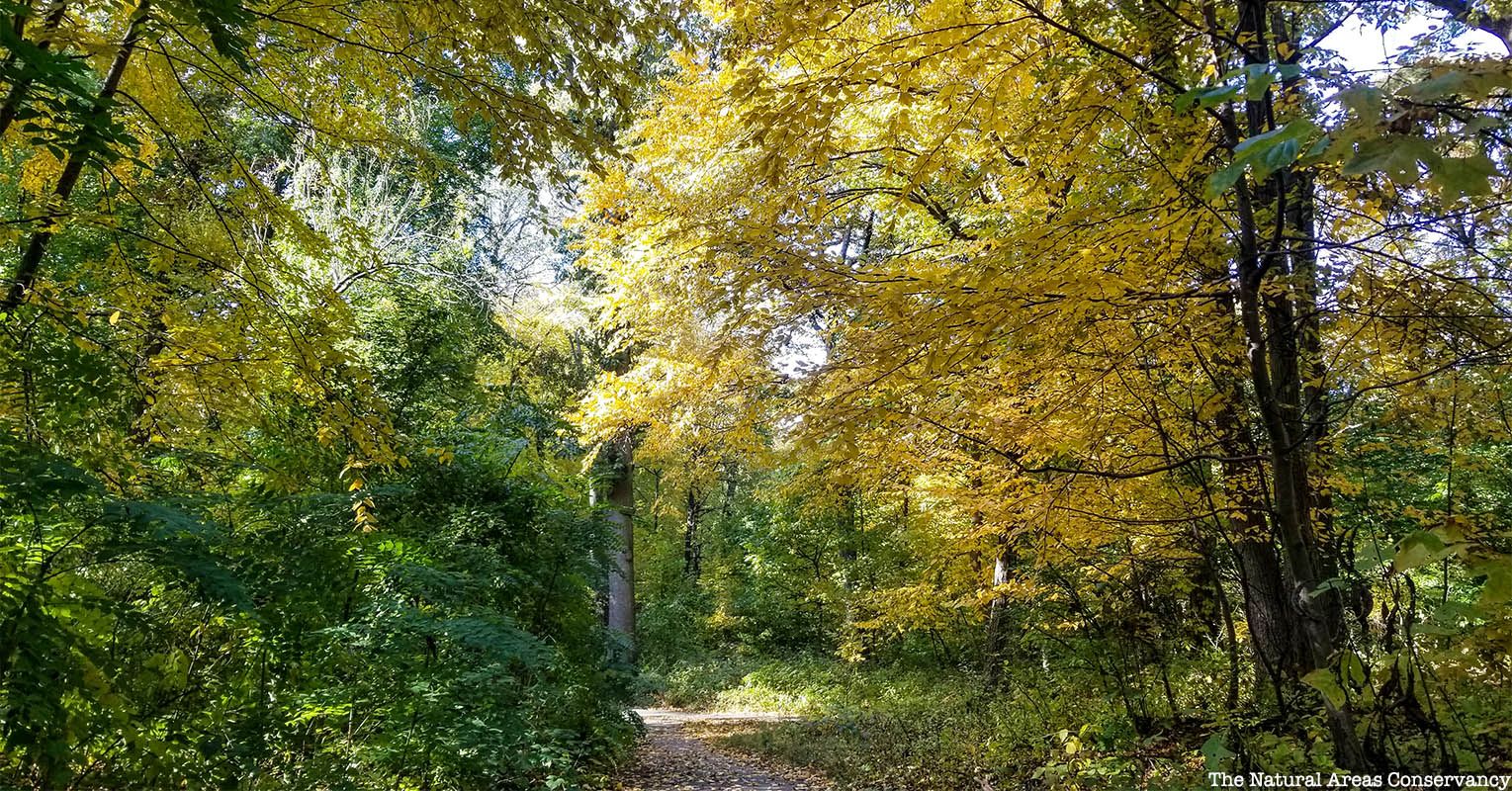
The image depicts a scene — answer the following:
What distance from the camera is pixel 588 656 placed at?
25.5 ft

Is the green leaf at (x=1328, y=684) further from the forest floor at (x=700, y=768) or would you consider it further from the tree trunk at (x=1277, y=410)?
the forest floor at (x=700, y=768)

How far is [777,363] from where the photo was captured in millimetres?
6379

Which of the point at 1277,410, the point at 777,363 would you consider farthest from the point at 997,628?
the point at 1277,410

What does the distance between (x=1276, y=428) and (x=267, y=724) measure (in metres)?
4.71

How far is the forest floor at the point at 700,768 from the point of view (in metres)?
7.81

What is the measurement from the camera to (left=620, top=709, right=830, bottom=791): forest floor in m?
7.81

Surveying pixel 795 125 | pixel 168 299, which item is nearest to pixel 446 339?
pixel 168 299

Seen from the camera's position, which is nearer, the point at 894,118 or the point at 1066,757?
the point at 894,118

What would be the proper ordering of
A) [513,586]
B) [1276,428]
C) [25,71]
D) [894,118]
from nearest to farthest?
[25,71], [1276,428], [894,118], [513,586]

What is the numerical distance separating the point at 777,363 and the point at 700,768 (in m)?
5.70

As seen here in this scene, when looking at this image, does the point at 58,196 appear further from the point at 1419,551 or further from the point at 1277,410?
the point at 1277,410

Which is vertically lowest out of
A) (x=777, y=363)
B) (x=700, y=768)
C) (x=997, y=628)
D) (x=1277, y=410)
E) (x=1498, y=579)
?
(x=700, y=768)

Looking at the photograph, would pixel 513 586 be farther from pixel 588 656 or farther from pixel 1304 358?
pixel 1304 358

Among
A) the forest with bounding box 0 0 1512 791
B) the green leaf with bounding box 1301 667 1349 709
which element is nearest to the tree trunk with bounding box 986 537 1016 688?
the forest with bounding box 0 0 1512 791
